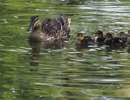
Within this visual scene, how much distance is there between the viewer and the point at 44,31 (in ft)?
30.0

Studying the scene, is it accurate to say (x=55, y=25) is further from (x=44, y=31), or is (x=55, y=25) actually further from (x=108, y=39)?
(x=108, y=39)

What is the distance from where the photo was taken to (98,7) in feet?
40.8

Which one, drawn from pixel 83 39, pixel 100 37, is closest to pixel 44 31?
pixel 83 39

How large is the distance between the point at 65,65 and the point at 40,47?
176 centimetres

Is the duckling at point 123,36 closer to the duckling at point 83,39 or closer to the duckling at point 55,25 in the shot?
the duckling at point 83,39

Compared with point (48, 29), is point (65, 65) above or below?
below

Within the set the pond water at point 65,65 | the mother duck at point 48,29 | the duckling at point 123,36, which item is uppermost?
the mother duck at point 48,29

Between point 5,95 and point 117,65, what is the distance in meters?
2.27

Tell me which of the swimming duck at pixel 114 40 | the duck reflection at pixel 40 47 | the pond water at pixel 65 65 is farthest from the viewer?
the swimming duck at pixel 114 40

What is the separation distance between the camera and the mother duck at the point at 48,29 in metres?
8.77

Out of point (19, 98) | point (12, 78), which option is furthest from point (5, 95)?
point (12, 78)

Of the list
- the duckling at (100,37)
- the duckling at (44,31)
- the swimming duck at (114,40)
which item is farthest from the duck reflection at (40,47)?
the swimming duck at (114,40)

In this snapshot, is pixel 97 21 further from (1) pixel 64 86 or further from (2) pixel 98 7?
(1) pixel 64 86

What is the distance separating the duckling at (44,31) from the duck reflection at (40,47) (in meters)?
0.20
